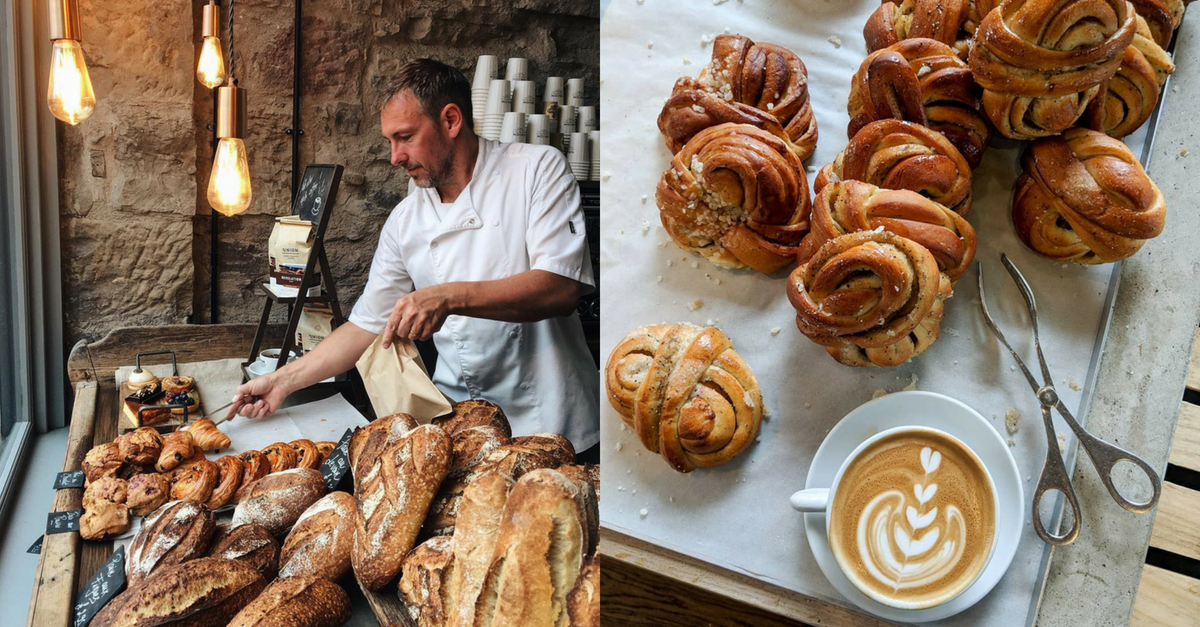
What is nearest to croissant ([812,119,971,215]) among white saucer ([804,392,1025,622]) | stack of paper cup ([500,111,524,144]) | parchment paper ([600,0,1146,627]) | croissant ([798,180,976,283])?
croissant ([798,180,976,283])

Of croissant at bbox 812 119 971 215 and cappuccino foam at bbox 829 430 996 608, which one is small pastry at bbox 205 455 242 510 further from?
croissant at bbox 812 119 971 215

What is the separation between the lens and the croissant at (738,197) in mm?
1195

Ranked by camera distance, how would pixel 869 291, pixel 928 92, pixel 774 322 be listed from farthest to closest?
pixel 774 322, pixel 928 92, pixel 869 291

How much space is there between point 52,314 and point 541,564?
23.0 inches

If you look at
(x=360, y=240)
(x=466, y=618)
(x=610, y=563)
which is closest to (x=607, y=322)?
(x=610, y=563)

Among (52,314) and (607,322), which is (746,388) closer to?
(607,322)

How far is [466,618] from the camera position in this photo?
0.75 metres

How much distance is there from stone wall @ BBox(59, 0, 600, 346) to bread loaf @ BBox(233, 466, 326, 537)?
0.19 meters

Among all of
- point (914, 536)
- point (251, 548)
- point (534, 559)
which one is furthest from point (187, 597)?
point (914, 536)

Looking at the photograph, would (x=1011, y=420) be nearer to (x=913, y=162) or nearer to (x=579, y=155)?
(x=913, y=162)

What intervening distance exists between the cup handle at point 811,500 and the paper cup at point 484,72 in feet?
2.17

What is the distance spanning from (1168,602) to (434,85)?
1.17 meters

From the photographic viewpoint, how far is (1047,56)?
1.02 meters

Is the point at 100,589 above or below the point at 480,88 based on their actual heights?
below
